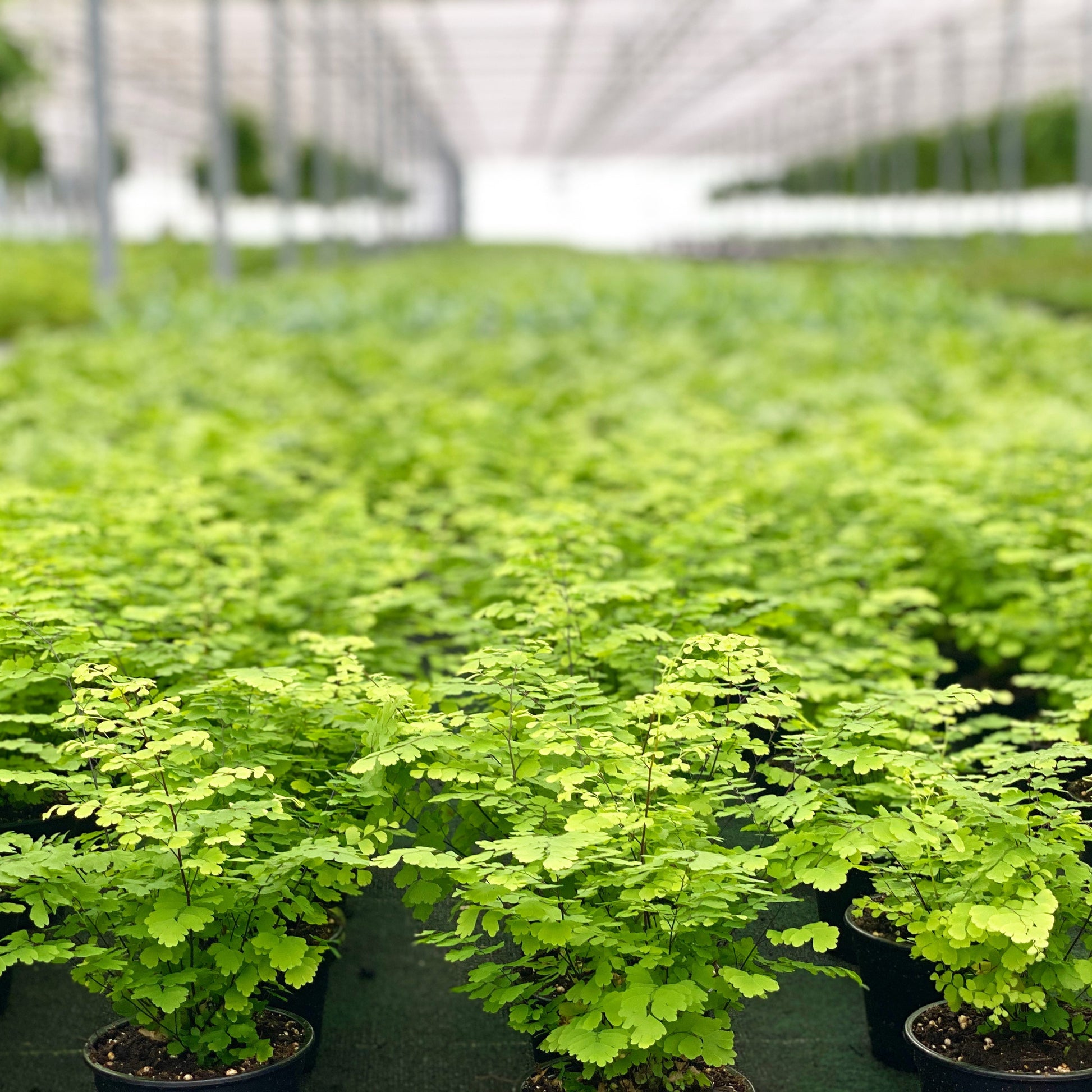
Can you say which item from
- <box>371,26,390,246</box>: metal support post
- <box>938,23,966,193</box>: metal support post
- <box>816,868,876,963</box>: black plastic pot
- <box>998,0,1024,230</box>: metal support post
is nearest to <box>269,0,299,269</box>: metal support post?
<box>371,26,390,246</box>: metal support post

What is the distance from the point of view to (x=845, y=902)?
3609mm

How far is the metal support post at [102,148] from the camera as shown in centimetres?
1692

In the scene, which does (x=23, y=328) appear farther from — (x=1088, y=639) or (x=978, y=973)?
(x=978, y=973)

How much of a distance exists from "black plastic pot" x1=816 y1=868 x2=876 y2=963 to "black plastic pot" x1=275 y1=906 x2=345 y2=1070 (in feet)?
3.94

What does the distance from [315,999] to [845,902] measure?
4.37 feet

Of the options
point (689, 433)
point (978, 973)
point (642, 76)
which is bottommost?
point (978, 973)

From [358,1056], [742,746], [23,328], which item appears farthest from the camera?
[23,328]

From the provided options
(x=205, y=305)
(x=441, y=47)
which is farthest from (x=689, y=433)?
(x=441, y=47)

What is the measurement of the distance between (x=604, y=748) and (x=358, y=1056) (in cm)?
119

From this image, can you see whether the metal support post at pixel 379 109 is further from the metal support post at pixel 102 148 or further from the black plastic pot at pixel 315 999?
the black plastic pot at pixel 315 999

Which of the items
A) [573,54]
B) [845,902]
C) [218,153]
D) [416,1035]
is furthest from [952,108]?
[416,1035]

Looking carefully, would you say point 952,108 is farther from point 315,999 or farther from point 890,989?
point 315,999

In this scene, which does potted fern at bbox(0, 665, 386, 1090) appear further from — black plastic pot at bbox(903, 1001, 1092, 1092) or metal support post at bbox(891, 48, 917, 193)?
metal support post at bbox(891, 48, 917, 193)

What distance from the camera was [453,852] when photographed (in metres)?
3.12
